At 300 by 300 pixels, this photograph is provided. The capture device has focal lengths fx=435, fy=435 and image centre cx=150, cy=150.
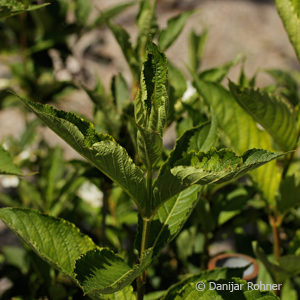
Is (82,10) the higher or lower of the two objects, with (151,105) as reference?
higher

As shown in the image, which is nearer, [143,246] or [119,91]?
Result: [143,246]

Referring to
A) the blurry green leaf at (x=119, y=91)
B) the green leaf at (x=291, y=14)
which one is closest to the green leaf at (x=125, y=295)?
the blurry green leaf at (x=119, y=91)

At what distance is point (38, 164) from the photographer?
5.61 ft

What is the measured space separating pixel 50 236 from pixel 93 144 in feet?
0.78

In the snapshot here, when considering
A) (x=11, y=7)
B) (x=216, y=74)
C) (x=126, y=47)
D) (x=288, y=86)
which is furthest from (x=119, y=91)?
(x=288, y=86)

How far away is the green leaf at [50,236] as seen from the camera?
0.68 m

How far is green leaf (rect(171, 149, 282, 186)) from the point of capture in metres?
0.54

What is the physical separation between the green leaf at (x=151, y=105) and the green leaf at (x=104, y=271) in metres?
0.14

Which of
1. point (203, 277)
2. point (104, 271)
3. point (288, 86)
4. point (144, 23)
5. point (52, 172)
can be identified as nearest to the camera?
point (104, 271)

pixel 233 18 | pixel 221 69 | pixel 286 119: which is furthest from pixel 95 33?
pixel 286 119

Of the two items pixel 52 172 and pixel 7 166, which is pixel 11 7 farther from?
pixel 52 172

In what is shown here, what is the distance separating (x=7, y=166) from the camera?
750 millimetres

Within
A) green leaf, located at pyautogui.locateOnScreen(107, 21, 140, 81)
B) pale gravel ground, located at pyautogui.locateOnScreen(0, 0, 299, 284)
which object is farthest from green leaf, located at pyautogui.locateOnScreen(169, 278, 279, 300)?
pale gravel ground, located at pyautogui.locateOnScreen(0, 0, 299, 284)

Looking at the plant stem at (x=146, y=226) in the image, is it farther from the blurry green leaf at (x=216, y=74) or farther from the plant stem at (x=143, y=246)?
the blurry green leaf at (x=216, y=74)
